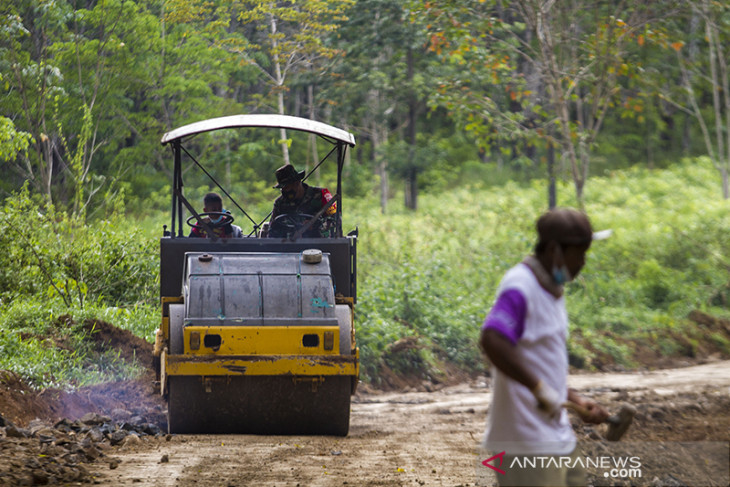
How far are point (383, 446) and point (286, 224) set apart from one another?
7.97 feet

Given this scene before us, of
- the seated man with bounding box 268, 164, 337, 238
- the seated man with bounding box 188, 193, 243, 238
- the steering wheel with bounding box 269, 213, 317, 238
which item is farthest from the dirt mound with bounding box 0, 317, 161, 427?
the seated man with bounding box 268, 164, 337, 238

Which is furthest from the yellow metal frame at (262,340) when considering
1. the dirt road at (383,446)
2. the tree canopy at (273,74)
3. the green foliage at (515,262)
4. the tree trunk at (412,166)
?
the tree trunk at (412,166)

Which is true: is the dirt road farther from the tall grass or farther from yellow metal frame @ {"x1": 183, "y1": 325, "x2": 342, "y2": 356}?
the tall grass

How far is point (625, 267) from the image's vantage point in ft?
61.8

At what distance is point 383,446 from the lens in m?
7.42

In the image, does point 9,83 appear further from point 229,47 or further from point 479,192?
point 479,192

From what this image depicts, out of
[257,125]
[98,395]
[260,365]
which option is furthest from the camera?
[98,395]

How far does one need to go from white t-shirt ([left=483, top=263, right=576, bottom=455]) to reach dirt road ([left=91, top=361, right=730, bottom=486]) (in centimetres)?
263

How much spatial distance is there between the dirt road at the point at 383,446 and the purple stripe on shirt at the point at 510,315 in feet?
9.40

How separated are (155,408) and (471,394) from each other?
14.0 feet

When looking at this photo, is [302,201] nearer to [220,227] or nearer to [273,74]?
[220,227]

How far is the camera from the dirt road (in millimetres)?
5969

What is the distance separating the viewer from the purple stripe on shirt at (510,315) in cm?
324

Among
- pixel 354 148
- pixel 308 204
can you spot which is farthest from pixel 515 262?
pixel 308 204
